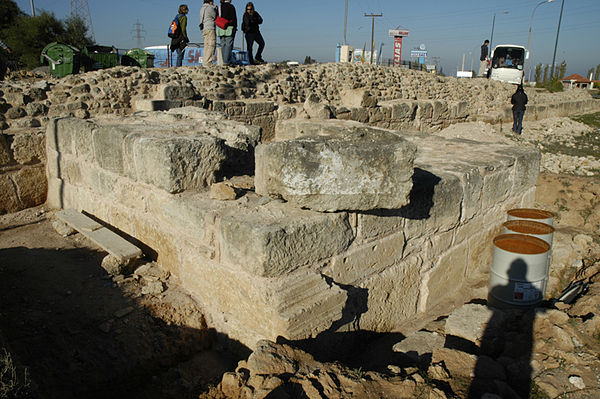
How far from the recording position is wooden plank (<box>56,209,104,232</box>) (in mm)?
3783

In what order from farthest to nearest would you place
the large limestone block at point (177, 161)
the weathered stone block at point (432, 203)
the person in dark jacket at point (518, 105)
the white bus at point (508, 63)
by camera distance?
the white bus at point (508, 63), the person in dark jacket at point (518, 105), the weathered stone block at point (432, 203), the large limestone block at point (177, 161)

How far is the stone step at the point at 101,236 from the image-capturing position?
3252mm

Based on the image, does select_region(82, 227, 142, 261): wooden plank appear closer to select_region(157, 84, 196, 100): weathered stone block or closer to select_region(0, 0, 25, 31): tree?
select_region(157, 84, 196, 100): weathered stone block

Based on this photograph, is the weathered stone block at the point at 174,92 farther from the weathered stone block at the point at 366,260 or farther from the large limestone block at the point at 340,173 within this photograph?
the weathered stone block at the point at 366,260

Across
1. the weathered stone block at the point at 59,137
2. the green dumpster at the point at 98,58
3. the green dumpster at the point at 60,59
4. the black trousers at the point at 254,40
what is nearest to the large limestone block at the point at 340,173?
the weathered stone block at the point at 59,137

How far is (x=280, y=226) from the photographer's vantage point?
2.34 meters

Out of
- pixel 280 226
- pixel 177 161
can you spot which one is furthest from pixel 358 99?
pixel 280 226

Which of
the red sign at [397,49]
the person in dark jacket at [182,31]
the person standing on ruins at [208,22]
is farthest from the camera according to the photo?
the red sign at [397,49]

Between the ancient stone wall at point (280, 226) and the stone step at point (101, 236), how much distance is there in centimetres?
13

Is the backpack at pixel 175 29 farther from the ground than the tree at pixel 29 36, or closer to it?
closer to it

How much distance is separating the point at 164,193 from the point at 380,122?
7.66 m

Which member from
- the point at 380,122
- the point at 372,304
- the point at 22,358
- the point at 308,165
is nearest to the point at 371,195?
the point at 308,165

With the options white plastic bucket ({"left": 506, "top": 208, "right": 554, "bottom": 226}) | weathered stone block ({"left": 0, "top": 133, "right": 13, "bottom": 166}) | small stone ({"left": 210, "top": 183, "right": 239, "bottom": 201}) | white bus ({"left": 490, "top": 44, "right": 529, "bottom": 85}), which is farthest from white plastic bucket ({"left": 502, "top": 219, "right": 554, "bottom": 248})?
white bus ({"left": 490, "top": 44, "right": 529, "bottom": 85})

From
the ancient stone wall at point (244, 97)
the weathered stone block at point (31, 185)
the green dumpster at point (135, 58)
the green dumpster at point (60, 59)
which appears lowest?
the weathered stone block at point (31, 185)
